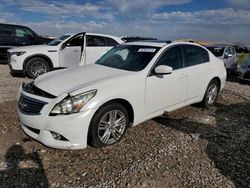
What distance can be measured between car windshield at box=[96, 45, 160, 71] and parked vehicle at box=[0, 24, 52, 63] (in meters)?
7.63

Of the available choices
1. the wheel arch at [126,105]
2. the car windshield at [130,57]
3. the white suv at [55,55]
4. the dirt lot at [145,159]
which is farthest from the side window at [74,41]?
the wheel arch at [126,105]

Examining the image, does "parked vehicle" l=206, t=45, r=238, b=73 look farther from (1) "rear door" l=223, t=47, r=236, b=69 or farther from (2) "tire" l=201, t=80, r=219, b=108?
(2) "tire" l=201, t=80, r=219, b=108

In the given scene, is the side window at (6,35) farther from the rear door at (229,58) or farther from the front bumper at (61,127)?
the rear door at (229,58)

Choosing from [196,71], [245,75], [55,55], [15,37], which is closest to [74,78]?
[196,71]

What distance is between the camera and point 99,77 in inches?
154

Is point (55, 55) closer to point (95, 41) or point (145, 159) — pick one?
point (95, 41)

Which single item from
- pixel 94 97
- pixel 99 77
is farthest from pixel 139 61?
pixel 94 97

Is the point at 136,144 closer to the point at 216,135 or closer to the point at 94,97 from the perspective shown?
the point at 94,97

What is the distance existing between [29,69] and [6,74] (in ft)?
5.24

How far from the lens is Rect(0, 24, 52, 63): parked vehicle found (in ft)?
37.1

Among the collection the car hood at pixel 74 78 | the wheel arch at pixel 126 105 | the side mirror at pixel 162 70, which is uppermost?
the side mirror at pixel 162 70

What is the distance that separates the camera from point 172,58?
468 centimetres

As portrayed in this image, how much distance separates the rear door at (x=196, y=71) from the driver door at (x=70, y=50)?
4465 mm

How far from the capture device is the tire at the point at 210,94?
561cm
